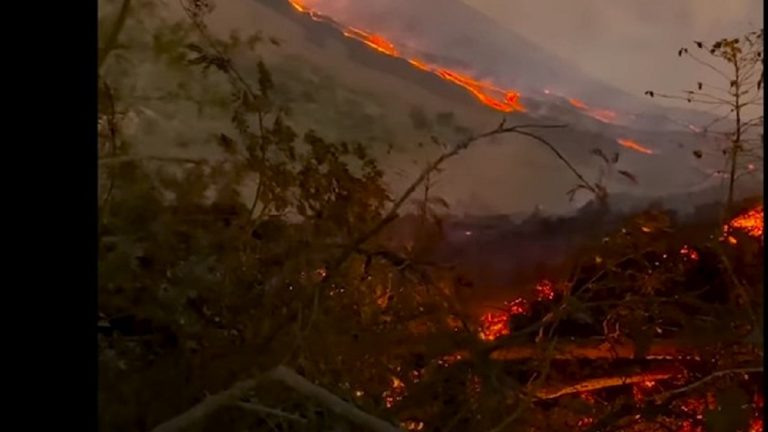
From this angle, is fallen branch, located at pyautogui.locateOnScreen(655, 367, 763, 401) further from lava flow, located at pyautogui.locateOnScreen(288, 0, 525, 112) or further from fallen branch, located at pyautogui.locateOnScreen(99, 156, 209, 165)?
fallen branch, located at pyautogui.locateOnScreen(99, 156, 209, 165)

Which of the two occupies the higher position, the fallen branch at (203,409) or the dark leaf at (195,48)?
the dark leaf at (195,48)

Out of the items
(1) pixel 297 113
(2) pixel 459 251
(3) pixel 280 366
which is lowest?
(3) pixel 280 366

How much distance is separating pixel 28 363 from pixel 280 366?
0.21 meters

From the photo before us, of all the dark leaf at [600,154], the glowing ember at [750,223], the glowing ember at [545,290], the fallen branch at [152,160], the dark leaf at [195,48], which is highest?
the dark leaf at [195,48]

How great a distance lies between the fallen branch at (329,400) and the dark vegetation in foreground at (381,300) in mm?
10

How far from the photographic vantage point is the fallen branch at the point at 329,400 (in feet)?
2.83

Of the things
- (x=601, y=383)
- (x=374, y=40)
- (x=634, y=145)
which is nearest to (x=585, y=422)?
(x=601, y=383)

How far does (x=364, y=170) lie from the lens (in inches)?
36.4

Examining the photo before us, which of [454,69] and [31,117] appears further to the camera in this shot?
[454,69]

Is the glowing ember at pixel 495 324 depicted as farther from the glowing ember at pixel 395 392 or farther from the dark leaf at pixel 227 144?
the dark leaf at pixel 227 144

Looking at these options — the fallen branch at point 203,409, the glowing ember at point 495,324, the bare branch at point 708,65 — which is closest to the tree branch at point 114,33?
the fallen branch at point 203,409

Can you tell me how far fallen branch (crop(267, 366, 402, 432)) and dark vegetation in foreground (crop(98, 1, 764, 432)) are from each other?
10 mm

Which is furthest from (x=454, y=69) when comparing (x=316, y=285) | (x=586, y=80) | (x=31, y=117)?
(x=31, y=117)

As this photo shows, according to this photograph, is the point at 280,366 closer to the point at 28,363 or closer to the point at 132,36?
the point at 28,363
